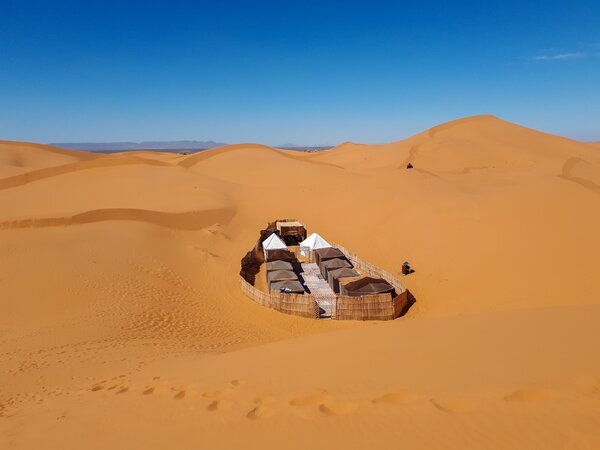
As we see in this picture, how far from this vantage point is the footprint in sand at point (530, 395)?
4205 mm

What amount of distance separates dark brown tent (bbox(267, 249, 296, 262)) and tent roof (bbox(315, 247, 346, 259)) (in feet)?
4.71

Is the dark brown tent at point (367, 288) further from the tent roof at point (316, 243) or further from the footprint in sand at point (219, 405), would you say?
the footprint in sand at point (219, 405)

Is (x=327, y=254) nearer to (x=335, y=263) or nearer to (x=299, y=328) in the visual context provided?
(x=335, y=263)

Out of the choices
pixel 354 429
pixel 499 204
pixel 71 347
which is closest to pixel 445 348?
pixel 354 429

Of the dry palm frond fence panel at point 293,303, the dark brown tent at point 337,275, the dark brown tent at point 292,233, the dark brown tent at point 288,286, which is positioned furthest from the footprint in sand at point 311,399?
the dark brown tent at point 292,233

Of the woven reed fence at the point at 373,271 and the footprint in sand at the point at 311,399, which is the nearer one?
the footprint in sand at the point at 311,399

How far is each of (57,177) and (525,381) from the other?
1724 inches

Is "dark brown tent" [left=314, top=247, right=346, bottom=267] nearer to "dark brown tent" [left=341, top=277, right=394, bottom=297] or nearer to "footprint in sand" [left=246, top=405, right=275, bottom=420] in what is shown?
"dark brown tent" [left=341, top=277, right=394, bottom=297]

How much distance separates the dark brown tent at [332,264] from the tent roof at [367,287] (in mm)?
2891

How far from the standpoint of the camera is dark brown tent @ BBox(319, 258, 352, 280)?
1690 centimetres

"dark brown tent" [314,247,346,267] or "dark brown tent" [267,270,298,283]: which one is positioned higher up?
→ "dark brown tent" [314,247,346,267]

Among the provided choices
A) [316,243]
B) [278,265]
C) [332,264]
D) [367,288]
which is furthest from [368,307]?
[316,243]

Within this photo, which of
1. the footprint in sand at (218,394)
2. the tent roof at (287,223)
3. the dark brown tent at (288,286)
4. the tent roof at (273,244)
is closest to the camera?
the footprint in sand at (218,394)

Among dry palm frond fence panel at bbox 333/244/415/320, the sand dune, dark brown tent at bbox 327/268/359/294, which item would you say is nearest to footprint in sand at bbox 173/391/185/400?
dry palm frond fence panel at bbox 333/244/415/320
